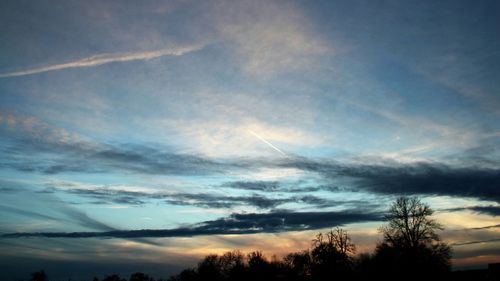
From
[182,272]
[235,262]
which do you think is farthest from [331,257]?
[182,272]

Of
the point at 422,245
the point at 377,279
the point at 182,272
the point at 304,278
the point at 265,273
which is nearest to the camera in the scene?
the point at 422,245

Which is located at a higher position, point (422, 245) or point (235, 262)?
point (422, 245)

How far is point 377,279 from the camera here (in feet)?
239

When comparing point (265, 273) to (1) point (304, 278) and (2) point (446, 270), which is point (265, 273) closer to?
(1) point (304, 278)

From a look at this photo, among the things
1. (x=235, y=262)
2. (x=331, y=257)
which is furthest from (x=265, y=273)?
(x=331, y=257)

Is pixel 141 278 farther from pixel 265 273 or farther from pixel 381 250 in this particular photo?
pixel 381 250

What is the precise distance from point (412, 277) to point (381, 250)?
13.1 metres

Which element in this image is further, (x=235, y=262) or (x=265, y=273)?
(x=235, y=262)

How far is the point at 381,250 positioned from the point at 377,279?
5.48 m

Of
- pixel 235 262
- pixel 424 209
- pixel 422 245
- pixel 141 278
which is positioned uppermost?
pixel 424 209

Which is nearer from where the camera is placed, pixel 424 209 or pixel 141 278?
pixel 424 209

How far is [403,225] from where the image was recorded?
60.9 m

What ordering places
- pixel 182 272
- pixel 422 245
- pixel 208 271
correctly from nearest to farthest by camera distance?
1. pixel 422 245
2. pixel 208 271
3. pixel 182 272

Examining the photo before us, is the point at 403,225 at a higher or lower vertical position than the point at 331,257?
higher
